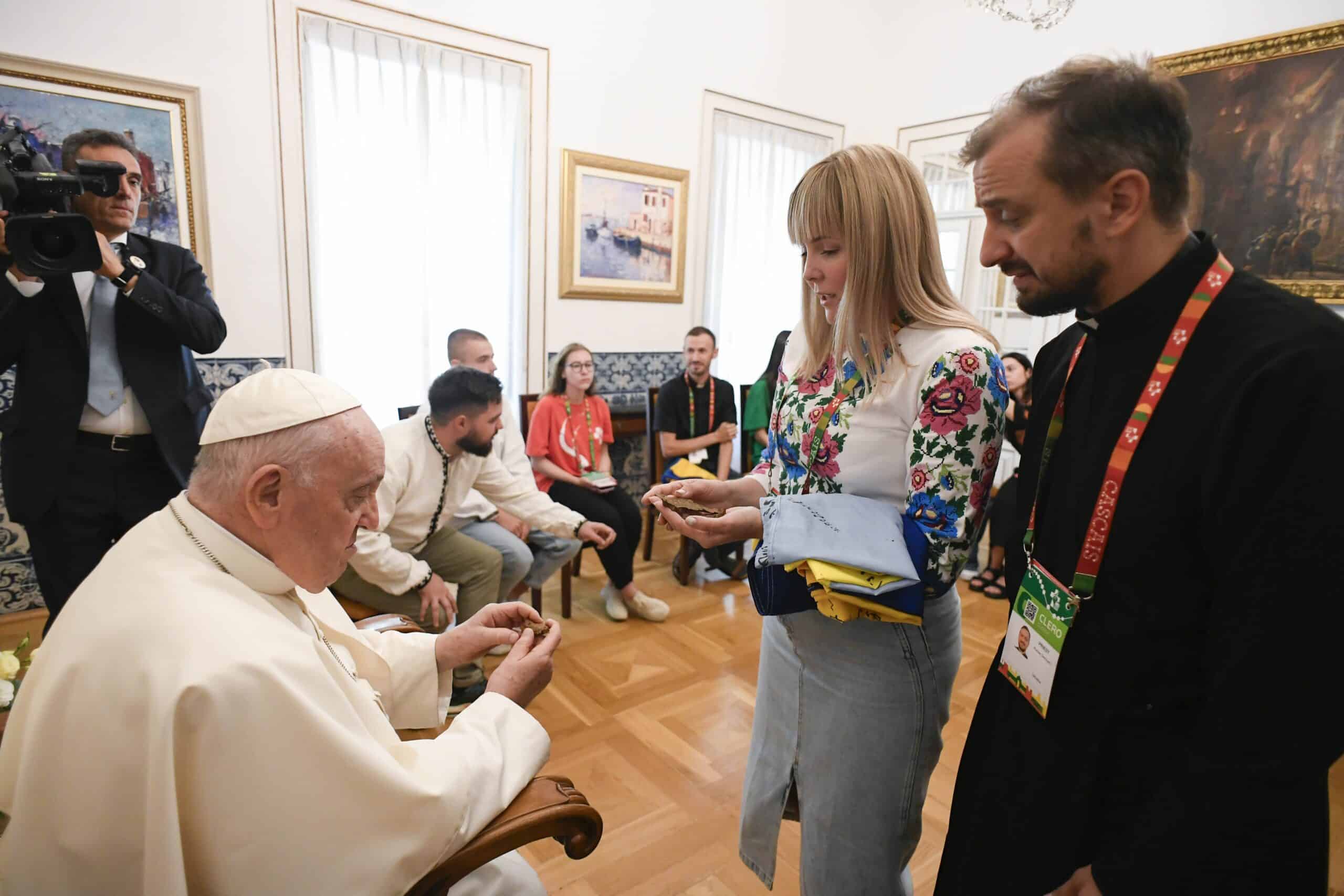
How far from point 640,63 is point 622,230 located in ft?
3.64

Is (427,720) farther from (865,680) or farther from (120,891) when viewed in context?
(865,680)

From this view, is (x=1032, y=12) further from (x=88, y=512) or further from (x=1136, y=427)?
(x=88, y=512)

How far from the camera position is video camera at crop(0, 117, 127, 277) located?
1.71m

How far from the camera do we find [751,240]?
19.4 feet

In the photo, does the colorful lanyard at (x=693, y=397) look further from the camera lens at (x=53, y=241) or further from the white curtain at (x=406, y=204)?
the camera lens at (x=53, y=241)

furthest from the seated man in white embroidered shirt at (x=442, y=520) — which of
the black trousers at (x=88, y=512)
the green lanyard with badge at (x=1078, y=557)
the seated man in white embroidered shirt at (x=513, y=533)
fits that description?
the green lanyard with badge at (x=1078, y=557)

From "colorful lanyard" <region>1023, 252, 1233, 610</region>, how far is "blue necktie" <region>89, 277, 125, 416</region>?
8.34ft

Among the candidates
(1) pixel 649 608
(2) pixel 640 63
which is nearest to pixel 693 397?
(1) pixel 649 608

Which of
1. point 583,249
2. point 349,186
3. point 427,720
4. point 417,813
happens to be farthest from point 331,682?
point 583,249

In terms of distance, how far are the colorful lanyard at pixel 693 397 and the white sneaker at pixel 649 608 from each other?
3.99ft

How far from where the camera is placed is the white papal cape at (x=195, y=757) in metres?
0.96

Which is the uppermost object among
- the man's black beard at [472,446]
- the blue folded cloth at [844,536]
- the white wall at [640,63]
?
the white wall at [640,63]

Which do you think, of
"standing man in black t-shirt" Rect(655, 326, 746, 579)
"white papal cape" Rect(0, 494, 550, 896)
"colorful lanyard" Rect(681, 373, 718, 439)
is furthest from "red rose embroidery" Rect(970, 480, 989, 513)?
"colorful lanyard" Rect(681, 373, 718, 439)

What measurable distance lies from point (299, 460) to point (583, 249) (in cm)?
407
